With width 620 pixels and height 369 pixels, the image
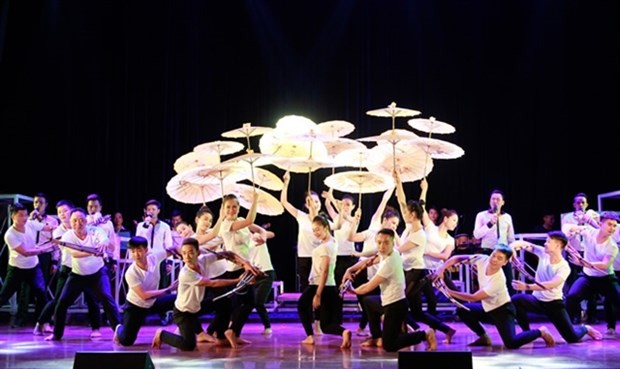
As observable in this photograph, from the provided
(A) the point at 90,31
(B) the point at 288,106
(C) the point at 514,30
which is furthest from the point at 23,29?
(C) the point at 514,30

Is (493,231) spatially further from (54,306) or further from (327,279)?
(54,306)

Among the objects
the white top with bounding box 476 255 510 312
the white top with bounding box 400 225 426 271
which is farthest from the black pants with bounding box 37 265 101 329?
the white top with bounding box 476 255 510 312

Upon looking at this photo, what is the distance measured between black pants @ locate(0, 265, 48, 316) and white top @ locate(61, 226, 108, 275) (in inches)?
48.4

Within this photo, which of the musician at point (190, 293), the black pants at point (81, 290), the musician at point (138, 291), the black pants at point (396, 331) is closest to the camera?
the black pants at point (396, 331)

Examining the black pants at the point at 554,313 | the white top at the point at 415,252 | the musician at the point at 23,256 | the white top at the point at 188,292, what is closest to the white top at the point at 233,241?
the white top at the point at 188,292

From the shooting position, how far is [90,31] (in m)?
12.5

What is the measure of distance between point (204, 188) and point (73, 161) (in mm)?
4974

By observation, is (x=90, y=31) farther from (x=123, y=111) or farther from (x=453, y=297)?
(x=453, y=297)

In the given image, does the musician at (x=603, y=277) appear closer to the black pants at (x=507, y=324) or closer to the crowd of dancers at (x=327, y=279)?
the crowd of dancers at (x=327, y=279)

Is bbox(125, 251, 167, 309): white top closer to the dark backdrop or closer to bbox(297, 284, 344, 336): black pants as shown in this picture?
bbox(297, 284, 344, 336): black pants

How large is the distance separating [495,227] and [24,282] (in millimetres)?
5837

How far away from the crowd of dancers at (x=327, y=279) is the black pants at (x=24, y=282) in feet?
0.04

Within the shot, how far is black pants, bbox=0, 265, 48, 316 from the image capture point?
28.6 feet

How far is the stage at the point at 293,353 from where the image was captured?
229 inches
